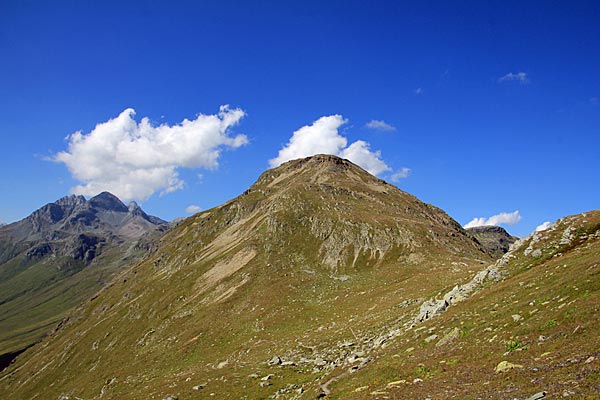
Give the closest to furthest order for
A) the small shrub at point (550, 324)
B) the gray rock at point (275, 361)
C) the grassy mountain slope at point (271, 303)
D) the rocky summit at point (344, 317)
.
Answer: the rocky summit at point (344, 317), the small shrub at point (550, 324), the gray rock at point (275, 361), the grassy mountain slope at point (271, 303)

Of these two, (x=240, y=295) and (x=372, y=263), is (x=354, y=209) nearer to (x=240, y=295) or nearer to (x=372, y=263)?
(x=372, y=263)

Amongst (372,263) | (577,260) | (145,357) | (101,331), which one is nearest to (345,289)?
(372,263)

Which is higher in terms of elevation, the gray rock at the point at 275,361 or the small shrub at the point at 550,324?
the small shrub at the point at 550,324

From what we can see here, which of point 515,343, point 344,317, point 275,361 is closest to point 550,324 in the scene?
point 515,343

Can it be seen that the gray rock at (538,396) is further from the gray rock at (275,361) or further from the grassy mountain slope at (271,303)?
the gray rock at (275,361)

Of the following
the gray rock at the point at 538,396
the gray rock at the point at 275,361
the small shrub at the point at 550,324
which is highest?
the small shrub at the point at 550,324

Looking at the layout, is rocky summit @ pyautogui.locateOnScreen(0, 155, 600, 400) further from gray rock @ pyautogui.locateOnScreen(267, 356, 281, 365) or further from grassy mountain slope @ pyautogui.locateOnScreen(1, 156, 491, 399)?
grassy mountain slope @ pyautogui.locateOnScreen(1, 156, 491, 399)

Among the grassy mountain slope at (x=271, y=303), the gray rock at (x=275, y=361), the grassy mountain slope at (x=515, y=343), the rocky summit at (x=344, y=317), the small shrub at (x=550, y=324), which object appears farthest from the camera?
the grassy mountain slope at (x=271, y=303)

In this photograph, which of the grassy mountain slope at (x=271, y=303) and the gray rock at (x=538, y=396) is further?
the grassy mountain slope at (x=271, y=303)

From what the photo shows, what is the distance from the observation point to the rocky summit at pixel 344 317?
23031mm

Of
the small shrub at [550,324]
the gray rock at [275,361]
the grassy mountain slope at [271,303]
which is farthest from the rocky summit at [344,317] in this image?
the grassy mountain slope at [271,303]

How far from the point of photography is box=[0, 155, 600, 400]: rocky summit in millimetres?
23031

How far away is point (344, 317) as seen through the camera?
71.7 metres

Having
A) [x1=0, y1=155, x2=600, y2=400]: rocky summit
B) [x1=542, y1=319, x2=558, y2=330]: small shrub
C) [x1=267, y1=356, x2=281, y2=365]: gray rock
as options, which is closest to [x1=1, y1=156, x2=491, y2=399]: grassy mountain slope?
[x1=0, y1=155, x2=600, y2=400]: rocky summit
